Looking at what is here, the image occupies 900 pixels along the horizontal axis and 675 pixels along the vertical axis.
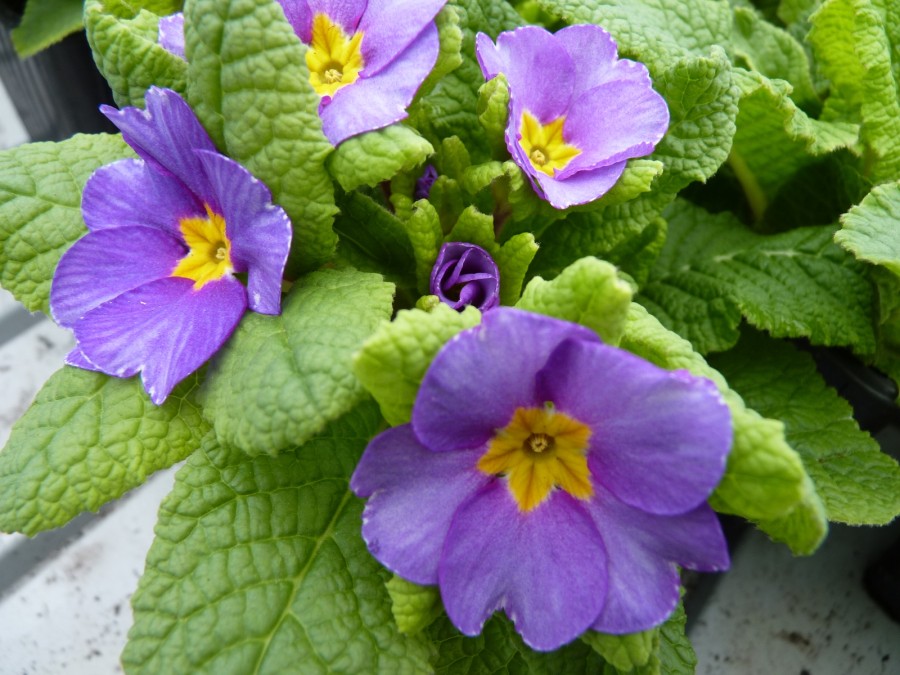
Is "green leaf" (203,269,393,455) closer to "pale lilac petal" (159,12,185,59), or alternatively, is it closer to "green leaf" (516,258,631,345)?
"green leaf" (516,258,631,345)

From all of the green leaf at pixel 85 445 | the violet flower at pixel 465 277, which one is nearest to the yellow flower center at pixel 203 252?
the green leaf at pixel 85 445

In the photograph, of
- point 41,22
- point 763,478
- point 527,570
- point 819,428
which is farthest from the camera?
point 41,22

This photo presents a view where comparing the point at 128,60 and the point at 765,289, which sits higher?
the point at 128,60

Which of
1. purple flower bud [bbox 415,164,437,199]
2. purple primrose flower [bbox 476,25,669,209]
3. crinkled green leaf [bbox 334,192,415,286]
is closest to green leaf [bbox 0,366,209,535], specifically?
crinkled green leaf [bbox 334,192,415,286]

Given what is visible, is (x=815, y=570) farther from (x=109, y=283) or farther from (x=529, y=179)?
(x=109, y=283)

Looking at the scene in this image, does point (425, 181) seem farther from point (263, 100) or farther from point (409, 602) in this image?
point (409, 602)

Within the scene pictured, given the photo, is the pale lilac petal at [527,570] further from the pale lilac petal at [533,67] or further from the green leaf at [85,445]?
the pale lilac petal at [533,67]

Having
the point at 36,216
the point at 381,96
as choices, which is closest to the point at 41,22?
the point at 36,216
